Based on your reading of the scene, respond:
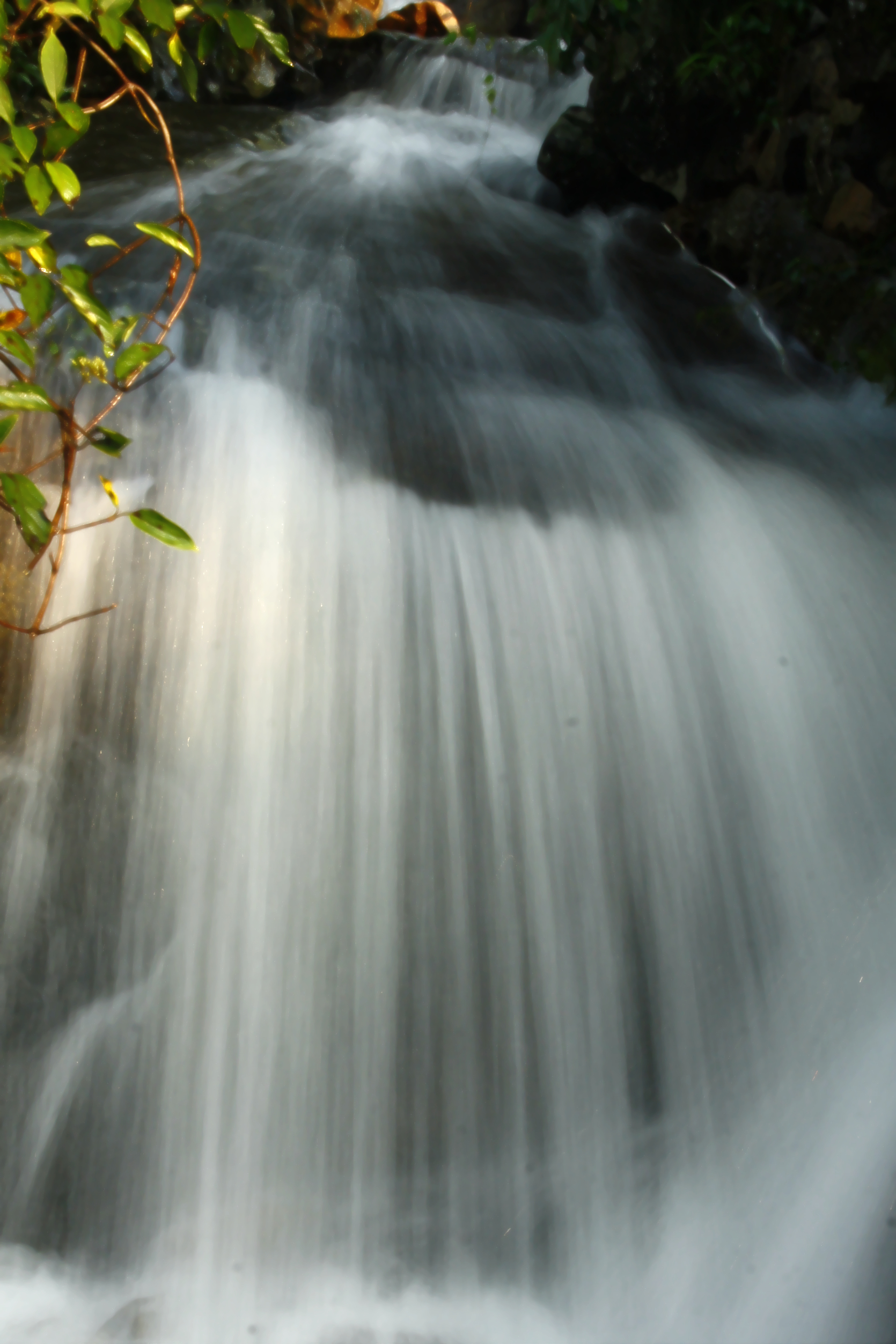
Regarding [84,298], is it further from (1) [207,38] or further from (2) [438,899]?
(2) [438,899]

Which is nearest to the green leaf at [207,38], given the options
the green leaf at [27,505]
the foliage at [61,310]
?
the foliage at [61,310]

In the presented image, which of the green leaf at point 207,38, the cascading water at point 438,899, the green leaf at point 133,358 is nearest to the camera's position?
the green leaf at point 133,358

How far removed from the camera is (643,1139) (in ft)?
6.90

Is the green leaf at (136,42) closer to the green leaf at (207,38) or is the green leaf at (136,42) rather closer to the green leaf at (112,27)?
the green leaf at (112,27)

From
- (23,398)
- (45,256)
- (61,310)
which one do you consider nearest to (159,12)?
(45,256)

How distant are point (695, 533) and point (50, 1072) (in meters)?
2.11

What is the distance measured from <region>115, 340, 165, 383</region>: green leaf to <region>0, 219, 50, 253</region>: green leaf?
0.81 ft

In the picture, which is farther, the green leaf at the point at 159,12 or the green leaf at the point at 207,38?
the green leaf at the point at 207,38

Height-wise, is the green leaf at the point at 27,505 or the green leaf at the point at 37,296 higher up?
the green leaf at the point at 37,296

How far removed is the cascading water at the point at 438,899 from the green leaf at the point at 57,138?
0.68 metres

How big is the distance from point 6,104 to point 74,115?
13 cm

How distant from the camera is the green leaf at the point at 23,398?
5.10ft

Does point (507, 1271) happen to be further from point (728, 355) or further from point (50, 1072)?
point (728, 355)

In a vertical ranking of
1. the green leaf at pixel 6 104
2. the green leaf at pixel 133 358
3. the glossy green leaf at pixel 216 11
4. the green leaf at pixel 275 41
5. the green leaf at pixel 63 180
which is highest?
the glossy green leaf at pixel 216 11
